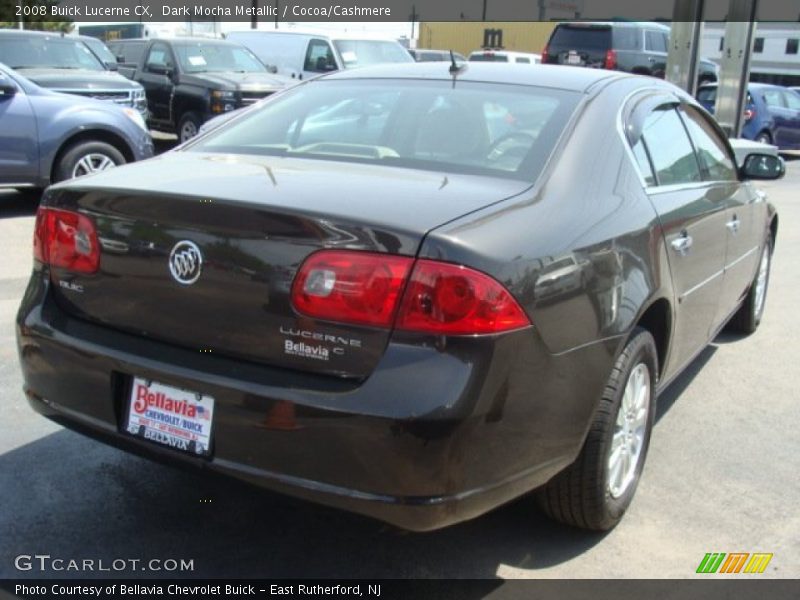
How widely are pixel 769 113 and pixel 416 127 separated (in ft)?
55.0

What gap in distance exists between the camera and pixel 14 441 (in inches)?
149

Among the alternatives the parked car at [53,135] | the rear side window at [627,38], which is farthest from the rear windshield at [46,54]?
the rear side window at [627,38]

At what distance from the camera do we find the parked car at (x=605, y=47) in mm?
18969

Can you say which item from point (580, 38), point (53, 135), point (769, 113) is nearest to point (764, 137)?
point (769, 113)

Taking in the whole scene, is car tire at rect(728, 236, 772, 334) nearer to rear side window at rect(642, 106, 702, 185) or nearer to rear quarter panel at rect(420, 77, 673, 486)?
rear side window at rect(642, 106, 702, 185)

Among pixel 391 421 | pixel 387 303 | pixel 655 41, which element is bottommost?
pixel 391 421

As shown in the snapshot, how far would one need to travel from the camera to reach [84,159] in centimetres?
897

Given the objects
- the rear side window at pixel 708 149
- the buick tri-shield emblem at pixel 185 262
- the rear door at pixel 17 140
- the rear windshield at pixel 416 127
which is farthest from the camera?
the rear door at pixel 17 140

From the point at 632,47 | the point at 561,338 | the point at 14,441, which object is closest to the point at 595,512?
the point at 561,338

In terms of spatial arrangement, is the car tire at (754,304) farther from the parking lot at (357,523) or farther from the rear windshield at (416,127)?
the rear windshield at (416,127)

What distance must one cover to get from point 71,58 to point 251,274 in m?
9.87

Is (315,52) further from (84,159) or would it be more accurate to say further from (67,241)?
(67,241)

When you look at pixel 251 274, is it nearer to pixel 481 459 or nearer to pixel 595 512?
pixel 481 459

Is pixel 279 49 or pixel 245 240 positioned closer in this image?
pixel 245 240
